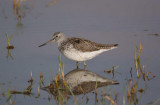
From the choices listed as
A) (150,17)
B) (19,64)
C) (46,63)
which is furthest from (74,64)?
(150,17)

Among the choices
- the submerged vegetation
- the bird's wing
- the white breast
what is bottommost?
the submerged vegetation

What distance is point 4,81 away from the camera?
689 centimetres

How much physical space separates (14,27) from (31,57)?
76.3 inches

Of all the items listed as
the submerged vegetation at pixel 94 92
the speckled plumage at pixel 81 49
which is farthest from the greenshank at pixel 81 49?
the submerged vegetation at pixel 94 92

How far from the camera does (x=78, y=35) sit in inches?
371

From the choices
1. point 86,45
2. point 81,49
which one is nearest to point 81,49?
point 81,49

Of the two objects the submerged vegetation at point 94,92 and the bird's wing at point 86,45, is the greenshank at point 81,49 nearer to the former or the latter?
the bird's wing at point 86,45

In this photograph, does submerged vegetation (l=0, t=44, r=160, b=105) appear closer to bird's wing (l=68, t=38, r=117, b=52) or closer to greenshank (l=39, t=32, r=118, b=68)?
greenshank (l=39, t=32, r=118, b=68)

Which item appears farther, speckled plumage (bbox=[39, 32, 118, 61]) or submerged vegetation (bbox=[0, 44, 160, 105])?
speckled plumage (bbox=[39, 32, 118, 61])

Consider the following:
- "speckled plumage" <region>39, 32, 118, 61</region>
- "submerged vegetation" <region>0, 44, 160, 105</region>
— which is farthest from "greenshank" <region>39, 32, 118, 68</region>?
"submerged vegetation" <region>0, 44, 160, 105</region>

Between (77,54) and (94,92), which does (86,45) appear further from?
(94,92)

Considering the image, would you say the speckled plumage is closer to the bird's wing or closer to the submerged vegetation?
the bird's wing

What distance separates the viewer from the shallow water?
22.4 feet

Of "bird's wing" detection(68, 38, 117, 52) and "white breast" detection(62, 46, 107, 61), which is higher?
"bird's wing" detection(68, 38, 117, 52)
